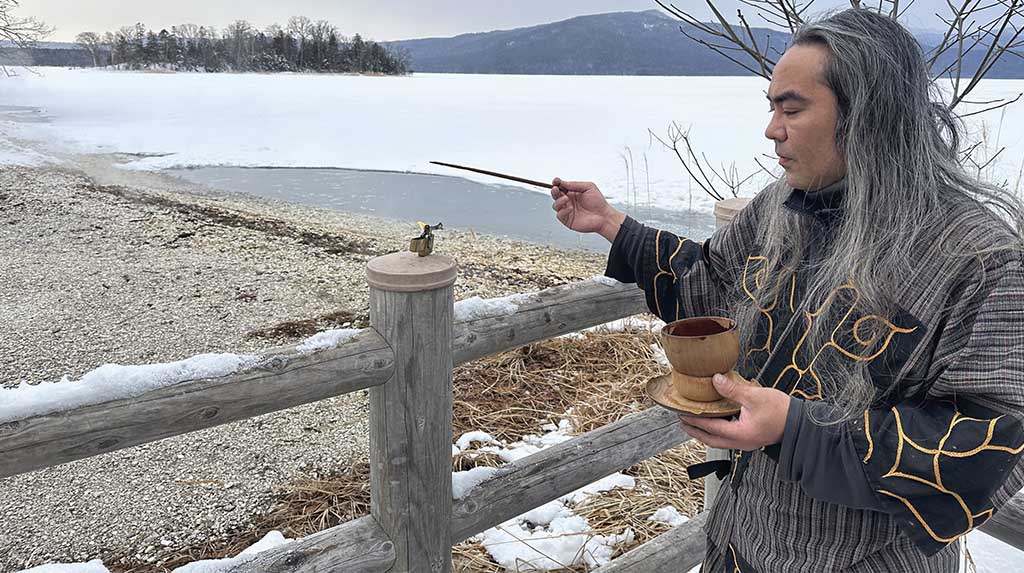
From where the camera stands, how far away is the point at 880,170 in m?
1.17

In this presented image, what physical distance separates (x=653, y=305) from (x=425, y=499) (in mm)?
692

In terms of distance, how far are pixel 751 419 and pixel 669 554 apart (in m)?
1.33

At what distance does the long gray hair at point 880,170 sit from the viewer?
114cm

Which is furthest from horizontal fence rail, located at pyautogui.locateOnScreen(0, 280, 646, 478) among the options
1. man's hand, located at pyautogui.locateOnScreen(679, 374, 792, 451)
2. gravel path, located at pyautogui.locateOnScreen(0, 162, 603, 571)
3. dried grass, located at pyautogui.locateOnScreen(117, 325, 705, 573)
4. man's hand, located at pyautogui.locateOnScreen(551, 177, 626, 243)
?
dried grass, located at pyautogui.locateOnScreen(117, 325, 705, 573)

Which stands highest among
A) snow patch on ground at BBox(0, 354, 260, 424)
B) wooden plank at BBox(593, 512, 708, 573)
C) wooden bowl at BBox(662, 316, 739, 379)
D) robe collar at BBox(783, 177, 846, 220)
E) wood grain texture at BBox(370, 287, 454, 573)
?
robe collar at BBox(783, 177, 846, 220)

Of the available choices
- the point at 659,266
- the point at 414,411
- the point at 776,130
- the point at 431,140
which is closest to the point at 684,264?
the point at 659,266

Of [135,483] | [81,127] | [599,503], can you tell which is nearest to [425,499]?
[599,503]

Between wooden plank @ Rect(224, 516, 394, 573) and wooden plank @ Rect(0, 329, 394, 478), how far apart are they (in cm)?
34

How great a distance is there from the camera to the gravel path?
10.5ft

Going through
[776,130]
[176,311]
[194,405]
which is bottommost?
[176,311]

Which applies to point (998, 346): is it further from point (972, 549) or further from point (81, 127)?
point (81, 127)

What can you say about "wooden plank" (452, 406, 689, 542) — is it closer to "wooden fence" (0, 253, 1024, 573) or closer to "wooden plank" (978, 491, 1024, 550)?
"wooden fence" (0, 253, 1024, 573)

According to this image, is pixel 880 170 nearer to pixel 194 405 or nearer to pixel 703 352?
pixel 703 352

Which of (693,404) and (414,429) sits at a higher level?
(693,404)
